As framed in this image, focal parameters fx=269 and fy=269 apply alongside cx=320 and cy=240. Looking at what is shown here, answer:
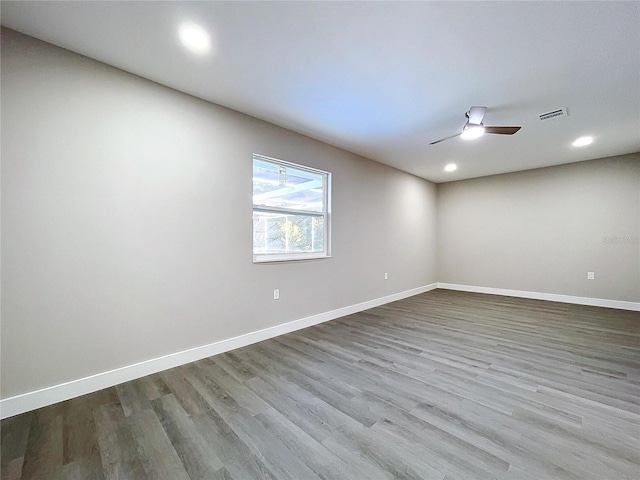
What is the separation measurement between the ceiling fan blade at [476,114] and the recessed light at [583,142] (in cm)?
204

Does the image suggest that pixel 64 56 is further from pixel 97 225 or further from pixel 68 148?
pixel 97 225

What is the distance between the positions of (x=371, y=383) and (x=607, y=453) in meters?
1.34

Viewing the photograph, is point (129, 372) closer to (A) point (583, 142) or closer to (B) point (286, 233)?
(B) point (286, 233)

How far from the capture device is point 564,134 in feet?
11.6

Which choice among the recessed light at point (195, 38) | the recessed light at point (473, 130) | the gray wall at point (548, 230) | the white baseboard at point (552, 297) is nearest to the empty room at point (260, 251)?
the recessed light at point (195, 38)

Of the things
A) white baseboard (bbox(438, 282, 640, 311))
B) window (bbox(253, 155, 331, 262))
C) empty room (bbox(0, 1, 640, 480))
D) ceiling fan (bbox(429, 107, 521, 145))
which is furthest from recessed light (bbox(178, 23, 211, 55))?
white baseboard (bbox(438, 282, 640, 311))

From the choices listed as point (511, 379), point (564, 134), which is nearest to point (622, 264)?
point (564, 134)

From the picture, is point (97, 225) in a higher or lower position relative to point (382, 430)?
higher

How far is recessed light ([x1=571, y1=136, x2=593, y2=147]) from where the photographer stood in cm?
368

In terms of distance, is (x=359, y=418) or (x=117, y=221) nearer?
(x=359, y=418)

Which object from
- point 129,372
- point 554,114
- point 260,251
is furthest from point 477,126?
point 129,372

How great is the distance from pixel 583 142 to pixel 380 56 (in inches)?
148

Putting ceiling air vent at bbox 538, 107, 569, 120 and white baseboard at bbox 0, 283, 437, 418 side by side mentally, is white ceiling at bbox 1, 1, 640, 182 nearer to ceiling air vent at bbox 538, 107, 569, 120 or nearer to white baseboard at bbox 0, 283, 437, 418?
ceiling air vent at bbox 538, 107, 569, 120

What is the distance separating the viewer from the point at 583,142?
3838mm
